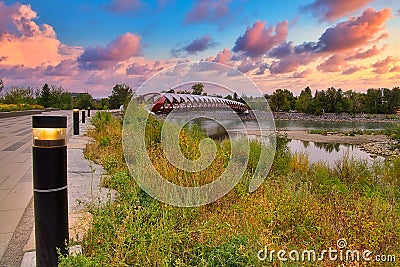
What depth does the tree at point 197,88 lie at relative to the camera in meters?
3.75

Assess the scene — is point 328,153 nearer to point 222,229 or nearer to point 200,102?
point 200,102

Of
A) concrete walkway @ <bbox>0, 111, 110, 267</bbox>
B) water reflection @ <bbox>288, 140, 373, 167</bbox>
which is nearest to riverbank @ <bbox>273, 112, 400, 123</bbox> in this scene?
water reflection @ <bbox>288, 140, 373, 167</bbox>

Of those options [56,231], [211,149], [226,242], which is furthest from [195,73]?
[56,231]

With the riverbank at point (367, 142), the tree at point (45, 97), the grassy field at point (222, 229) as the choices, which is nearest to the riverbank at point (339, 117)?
the riverbank at point (367, 142)

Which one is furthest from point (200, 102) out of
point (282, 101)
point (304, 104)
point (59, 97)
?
point (304, 104)

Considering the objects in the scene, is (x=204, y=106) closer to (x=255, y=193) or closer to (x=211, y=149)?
(x=211, y=149)

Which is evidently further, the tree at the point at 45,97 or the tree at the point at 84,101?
the tree at the point at 84,101

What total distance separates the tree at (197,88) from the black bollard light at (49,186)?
1.99 meters

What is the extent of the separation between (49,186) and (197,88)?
2299 millimetres

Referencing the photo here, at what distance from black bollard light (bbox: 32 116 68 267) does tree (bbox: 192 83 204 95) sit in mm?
1990

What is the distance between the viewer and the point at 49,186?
1.87 metres

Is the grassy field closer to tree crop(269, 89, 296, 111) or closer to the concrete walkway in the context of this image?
the concrete walkway

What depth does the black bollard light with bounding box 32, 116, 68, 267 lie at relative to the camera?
73.7 inches

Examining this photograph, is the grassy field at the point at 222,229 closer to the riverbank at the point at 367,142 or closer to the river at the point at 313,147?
the river at the point at 313,147
